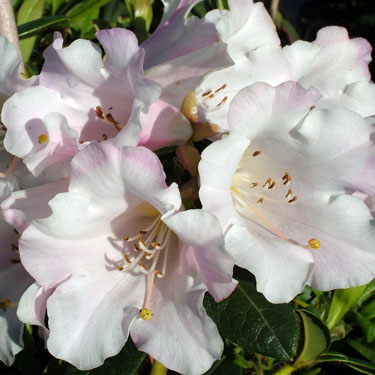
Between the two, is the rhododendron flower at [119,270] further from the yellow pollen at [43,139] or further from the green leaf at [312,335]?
the green leaf at [312,335]

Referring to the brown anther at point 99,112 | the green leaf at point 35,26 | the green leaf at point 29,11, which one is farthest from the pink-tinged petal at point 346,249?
the green leaf at point 29,11

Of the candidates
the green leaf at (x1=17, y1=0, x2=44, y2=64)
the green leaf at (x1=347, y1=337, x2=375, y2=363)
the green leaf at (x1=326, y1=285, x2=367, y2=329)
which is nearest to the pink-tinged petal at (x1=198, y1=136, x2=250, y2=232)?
the green leaf at (x1=326, y1=285, x2=367, y2=329)

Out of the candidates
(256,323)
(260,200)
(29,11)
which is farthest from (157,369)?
(29,11)

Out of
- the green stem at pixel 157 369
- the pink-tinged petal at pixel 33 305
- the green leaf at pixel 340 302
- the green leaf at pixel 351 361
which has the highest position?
the pink-tinged petal at pixel 33 305

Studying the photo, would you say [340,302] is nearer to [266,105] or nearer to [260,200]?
[260,200]

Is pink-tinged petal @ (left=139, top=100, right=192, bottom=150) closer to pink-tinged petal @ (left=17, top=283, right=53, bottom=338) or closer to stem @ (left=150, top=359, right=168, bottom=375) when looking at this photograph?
pink-tinged petal @ (left=17, top=283, right=53, bottom=338)

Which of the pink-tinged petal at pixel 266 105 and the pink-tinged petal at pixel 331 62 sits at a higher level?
the pink-tinged petal at pixel 266 105

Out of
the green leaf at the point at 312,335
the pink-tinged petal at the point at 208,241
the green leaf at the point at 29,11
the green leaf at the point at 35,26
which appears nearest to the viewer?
the pink-tinged petal at the point at 208,241
